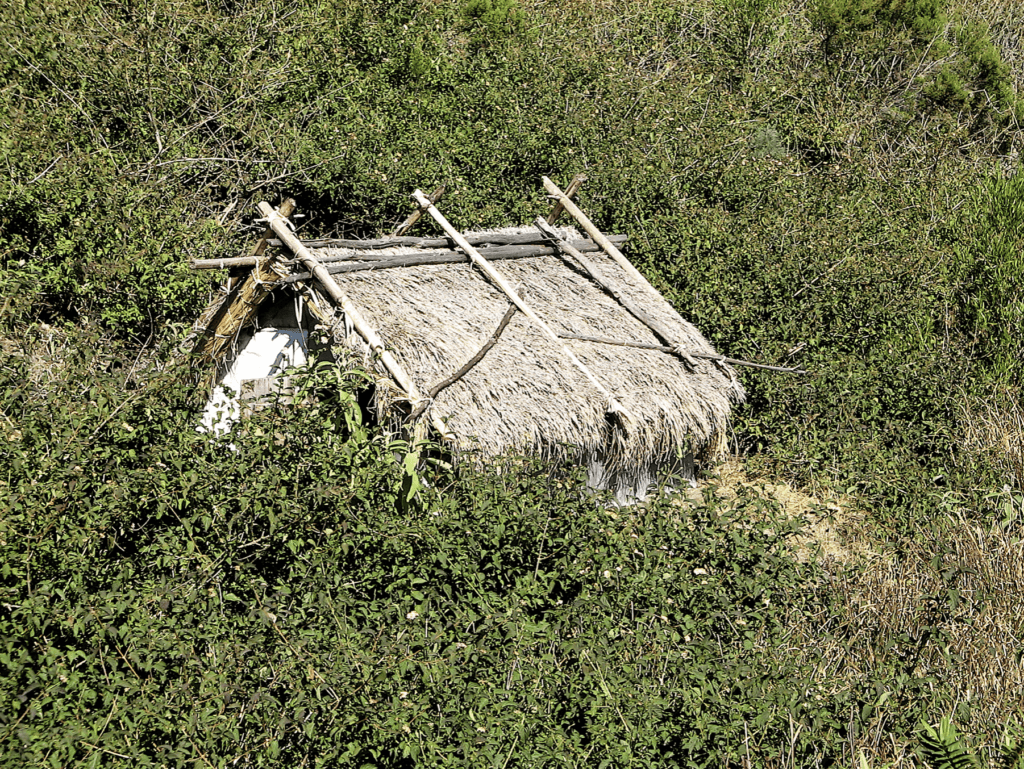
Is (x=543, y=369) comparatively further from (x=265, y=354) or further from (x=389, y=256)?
(x=265, y=354)

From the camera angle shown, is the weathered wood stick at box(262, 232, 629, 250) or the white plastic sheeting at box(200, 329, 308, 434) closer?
the weathered wood stick at box(262, 232, 629, 250)

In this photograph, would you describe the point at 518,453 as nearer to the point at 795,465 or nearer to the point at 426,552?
the point at 426,552

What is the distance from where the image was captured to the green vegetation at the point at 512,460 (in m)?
4.10

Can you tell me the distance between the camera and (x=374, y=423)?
6973 mm

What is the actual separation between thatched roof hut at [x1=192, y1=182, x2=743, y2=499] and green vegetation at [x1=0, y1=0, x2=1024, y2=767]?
427 millimetres

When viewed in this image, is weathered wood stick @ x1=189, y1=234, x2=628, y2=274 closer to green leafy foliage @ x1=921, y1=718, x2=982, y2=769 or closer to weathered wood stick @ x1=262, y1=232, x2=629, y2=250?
weathered wood stick @ x1=262, y1=232, x2=629, y2=250

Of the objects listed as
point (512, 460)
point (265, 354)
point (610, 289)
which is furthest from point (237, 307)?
point (610, 289)

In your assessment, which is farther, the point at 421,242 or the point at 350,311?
the point at 421,242

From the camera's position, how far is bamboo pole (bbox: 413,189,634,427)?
22.7ft

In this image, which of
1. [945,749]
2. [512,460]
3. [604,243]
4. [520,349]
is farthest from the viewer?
[604,243]

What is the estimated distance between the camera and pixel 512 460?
605cm

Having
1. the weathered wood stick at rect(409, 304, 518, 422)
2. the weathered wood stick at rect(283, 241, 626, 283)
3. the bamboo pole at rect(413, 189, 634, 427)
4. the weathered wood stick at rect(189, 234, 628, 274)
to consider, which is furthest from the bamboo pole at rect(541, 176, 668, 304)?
the weathered wood stick at rect(409, 304, 518, 422)

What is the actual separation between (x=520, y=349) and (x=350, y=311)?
1365 millimetres

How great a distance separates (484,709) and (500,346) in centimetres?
351
